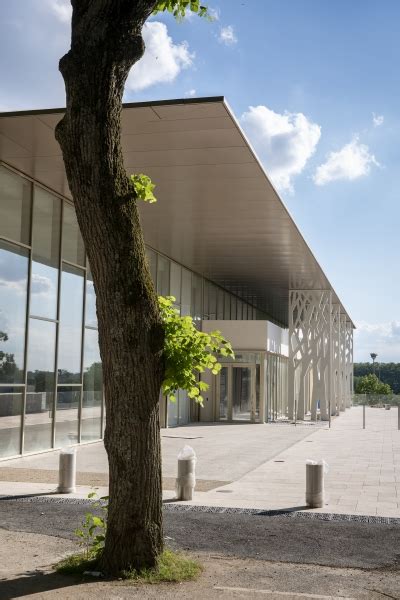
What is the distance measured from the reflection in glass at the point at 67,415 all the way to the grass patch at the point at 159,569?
1116 cm

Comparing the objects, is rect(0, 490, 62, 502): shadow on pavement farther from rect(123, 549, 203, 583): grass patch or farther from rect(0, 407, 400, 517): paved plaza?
rect(123, 549, 203, 583): grass patch

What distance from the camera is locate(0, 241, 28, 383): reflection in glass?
15695 millimetres

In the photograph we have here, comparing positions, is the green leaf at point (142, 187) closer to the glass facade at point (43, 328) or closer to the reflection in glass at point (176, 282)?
the glass facade at point (43, 328)

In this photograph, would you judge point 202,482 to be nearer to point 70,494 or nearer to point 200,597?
point 70,494

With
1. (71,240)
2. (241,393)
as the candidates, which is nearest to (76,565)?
(71,240)

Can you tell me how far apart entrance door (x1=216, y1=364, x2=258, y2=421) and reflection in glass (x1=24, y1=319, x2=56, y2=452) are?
16.3 m

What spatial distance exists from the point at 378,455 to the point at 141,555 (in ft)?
44.3

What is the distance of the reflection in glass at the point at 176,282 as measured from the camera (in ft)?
96.8

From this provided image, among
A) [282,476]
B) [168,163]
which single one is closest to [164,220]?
[168,163]

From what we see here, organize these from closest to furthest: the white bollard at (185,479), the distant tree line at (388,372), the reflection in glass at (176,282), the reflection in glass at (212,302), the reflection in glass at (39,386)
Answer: the white bollard at (185,479), the reflection in glass at (39,386), the reflection in glass at (176,282), the reflection in glass at (212,302), the distant tree line at (388,372)

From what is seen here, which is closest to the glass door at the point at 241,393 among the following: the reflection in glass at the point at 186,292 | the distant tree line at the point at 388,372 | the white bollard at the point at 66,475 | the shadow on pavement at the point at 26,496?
the reflection in glass at the point at 186,292

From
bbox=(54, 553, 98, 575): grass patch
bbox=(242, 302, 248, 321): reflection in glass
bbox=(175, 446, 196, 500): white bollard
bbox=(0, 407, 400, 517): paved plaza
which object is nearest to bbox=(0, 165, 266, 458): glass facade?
bbox=(0, 407, 400, 517): paved plaza

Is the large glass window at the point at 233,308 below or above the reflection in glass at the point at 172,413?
above

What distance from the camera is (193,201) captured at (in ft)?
63.5
